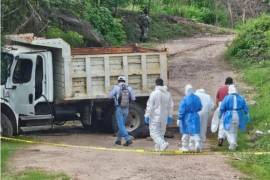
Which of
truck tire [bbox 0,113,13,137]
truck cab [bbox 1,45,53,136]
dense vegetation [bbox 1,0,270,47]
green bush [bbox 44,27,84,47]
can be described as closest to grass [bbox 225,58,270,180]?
truck cab [bbox 1,45,53,136]

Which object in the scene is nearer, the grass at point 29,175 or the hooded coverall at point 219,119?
the grass at point 29,175

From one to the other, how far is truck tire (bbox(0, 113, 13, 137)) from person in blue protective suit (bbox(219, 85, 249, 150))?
15.4 ft

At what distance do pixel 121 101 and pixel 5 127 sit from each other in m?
2.64

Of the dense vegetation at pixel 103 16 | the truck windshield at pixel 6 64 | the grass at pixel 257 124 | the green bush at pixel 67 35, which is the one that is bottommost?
the grass at pixel 257 124

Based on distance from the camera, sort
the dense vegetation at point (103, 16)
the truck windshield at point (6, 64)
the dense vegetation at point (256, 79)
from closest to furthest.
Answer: the dense vegetation at point (256, 79), the truck windshield at point (6, 64), the dense vegetation at point (103, 16)

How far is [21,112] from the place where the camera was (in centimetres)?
1614

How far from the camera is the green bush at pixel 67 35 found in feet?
73.8

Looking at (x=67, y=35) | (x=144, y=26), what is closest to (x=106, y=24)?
(x=144, y=26)

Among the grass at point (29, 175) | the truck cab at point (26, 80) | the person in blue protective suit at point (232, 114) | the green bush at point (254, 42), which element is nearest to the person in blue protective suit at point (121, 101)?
the truck cab at point (26, 80)

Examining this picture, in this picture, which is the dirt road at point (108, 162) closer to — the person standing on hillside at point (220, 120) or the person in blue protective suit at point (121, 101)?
the person in blue protective suit at point (121, 101)

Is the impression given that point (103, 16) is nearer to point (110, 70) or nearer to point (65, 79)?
point (110, 70)

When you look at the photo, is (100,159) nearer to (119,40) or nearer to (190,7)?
(119,40)

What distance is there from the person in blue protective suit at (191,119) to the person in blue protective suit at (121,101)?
1739mm

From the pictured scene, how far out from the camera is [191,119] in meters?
13.7
